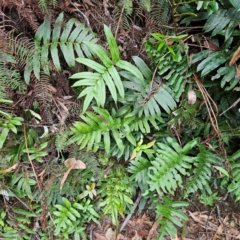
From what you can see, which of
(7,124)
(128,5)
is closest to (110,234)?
(7,124)

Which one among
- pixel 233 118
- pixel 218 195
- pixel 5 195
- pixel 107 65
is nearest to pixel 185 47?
pixel 107 65

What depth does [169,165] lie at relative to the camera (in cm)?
189

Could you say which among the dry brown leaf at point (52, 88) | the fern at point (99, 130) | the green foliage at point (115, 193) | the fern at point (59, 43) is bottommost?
the green foliage at point (115, 193)

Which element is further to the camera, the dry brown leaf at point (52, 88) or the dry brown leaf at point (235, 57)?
the dry brown leaf at point (52, 88)

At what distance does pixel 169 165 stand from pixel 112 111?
21.2 inches

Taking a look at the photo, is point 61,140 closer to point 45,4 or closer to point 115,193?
point 115,193

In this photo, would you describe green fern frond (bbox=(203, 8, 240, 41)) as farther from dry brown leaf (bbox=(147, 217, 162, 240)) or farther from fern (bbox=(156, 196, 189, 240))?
dry brown leaf (bbox=(147, 217, 162, 240))

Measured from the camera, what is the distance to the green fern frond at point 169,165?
1.87 metres

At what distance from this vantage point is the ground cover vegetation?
170 cm

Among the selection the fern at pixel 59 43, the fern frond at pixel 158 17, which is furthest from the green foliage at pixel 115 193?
the fern frond at pixel 158 17

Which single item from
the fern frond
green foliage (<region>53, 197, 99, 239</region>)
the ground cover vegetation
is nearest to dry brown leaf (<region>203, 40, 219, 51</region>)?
the ground cover vegetation

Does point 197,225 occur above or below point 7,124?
below

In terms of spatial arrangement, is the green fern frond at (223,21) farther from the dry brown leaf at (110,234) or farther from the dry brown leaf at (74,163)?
the dry brown leaf at (110,234)

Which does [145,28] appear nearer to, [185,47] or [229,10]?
[185,47]
